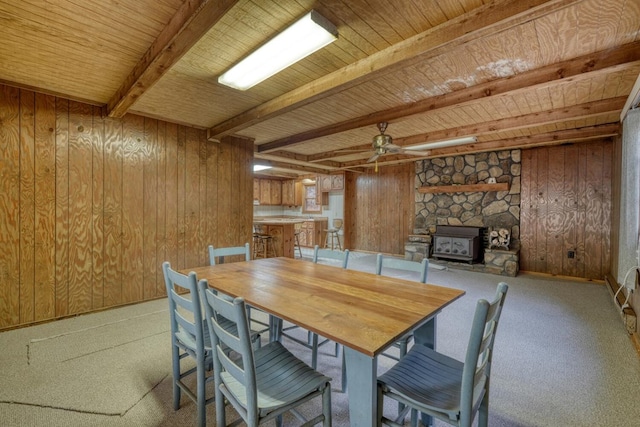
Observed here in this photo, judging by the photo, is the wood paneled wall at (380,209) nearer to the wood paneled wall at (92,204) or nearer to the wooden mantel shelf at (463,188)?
the wooden mantel shelf at (463,188)

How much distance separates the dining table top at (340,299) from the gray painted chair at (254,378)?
0.84 ft

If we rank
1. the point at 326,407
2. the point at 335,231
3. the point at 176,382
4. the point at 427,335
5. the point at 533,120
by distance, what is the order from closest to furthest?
the point at 326,407 < the point at 427,335 < the point at 176,382 < the point at 533,120 < the point at 335,231

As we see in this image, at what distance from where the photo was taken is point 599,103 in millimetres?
3227

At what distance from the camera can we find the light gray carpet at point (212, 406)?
1754 millimetres

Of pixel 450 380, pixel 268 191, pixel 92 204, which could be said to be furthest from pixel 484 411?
pixel 268 191

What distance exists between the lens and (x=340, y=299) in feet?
5.25

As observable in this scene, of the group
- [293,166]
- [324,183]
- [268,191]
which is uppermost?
[293,166]

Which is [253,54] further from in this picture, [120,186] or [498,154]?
[498,154]

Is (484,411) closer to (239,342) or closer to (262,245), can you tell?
(239,342)

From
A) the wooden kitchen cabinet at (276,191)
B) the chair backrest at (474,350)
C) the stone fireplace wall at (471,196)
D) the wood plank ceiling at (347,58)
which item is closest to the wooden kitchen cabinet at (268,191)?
the wooden kitchen cabinet at (276,191)

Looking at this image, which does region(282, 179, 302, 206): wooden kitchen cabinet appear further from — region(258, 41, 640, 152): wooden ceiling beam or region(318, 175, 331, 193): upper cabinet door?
region(258, 41, 640, 152): wooden ceiling beam

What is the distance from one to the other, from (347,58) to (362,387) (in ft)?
7.34

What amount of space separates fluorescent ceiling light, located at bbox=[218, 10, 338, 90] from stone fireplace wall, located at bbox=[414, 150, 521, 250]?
5.20 metres

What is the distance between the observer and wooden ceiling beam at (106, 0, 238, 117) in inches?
62.8
